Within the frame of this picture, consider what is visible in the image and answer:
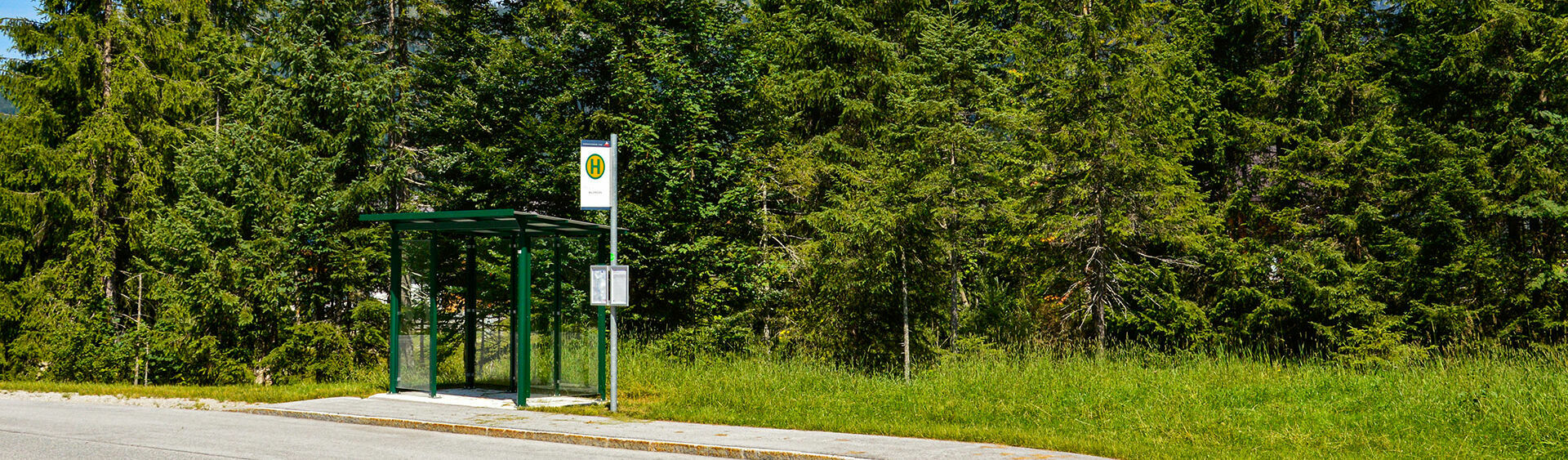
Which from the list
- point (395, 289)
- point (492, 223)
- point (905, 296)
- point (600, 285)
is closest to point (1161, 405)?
point (600, 285)

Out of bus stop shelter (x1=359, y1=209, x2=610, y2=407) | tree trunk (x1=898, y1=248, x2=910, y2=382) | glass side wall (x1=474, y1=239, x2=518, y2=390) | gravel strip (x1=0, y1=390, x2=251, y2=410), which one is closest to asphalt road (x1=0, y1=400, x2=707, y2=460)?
gravel strip (x1=0, y1=390, x2=251, y2=410)

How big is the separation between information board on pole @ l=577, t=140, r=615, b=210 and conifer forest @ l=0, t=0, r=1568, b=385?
7.06m

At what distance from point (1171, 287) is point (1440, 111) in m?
7.35

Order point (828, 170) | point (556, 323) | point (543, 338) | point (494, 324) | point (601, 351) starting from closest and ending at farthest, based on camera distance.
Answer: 1. point (601, 351)
2. point (543, 338)
3. point (556, 323)
4. point (494, 324)
5. point (828, 170)

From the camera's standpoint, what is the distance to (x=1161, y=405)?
Answer: 11930 mm

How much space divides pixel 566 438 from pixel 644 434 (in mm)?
853

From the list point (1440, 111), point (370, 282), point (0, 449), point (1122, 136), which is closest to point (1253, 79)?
point (1440, 111)

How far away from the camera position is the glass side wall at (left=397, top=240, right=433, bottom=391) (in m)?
16.1

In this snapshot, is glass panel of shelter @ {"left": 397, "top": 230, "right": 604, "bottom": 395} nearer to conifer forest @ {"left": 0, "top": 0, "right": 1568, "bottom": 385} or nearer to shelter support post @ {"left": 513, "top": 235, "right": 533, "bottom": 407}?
shelter support post @ {"left": 513, "top": 235, "right": 533, "bottom": 407}

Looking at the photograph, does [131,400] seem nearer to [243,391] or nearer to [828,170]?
[243,391]

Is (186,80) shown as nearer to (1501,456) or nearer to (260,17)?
(260,17)

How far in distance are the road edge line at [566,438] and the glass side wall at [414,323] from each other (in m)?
2.37

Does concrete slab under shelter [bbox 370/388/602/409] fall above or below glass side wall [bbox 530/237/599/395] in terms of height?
below

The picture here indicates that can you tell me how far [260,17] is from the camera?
94.3ft
